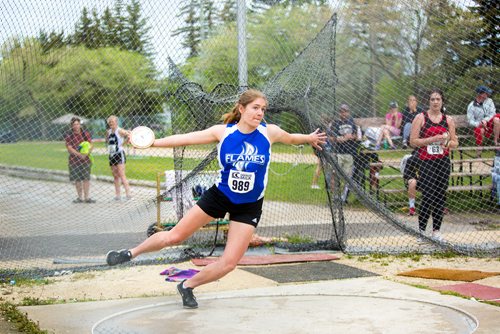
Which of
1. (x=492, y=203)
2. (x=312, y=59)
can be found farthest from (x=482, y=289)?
(x=492, y=203)

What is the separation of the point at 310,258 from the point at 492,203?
5.59 m

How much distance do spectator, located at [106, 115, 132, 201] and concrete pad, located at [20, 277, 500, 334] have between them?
321cm

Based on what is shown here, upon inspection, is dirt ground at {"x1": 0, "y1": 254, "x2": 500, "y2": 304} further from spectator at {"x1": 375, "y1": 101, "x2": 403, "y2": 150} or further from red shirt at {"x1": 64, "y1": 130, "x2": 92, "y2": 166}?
spectator at {"x1": 375, "y1": 101, "x2": 403, "y2": 150}

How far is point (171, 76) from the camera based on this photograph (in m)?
9.91

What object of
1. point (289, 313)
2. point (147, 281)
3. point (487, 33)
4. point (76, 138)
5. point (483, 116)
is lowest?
point (147, 281)

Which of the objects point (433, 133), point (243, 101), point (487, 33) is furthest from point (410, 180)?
point (243, 101)

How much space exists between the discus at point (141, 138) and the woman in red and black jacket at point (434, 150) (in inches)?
189

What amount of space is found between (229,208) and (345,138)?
449cm

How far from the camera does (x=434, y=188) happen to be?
408 inches

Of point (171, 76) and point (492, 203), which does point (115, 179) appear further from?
point (492, 203)

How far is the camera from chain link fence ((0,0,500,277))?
9.47 m

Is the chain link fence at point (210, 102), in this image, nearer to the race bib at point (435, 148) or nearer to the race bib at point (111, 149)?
the race bib at point (111, 149)

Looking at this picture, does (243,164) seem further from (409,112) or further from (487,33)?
(487,33)

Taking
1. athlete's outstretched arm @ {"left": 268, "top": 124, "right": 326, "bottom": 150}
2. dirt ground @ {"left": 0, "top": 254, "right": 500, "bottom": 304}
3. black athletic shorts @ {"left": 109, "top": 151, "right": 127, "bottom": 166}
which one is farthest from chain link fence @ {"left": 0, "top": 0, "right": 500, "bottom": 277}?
athlete's outstretched arm @ {"left": 268, "top": 124, "right": 326, "bottom": 150}
